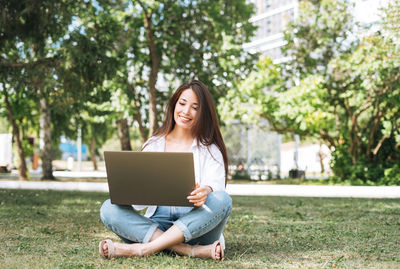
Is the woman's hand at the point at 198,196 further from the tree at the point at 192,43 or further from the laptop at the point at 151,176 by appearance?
the tree at the point at 192,43

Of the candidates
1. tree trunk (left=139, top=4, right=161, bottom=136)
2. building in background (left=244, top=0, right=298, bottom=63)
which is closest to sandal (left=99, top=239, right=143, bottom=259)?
tree trunk (left=139, top=4, right=161, bottom=136)

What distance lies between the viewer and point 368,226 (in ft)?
17.8

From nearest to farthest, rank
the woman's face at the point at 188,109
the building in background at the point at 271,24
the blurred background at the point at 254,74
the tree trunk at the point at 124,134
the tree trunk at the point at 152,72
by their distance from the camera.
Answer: the woman's face at the point at 188,109, the blurred background at the point at 254,74, the tree trunk at the point at 152,72, the tree trunk at the point at 124,134, the building in background at the point at 271,24

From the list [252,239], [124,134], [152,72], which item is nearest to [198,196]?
[252,239]

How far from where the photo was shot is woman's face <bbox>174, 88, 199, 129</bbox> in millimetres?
3557

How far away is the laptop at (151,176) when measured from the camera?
3.03 meters

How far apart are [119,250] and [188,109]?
1105mm

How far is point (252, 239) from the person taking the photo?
446cm

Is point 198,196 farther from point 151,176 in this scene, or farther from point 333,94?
point 333,94

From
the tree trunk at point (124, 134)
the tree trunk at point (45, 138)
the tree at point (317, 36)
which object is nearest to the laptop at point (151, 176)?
the tree at point (317, 36)

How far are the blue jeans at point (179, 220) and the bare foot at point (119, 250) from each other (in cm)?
12

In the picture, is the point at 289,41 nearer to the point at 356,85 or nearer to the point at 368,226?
the point at 356,85

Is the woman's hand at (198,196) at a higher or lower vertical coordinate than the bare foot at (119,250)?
higher

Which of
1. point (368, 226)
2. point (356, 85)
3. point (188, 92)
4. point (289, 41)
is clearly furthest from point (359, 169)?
point (188, 92)
